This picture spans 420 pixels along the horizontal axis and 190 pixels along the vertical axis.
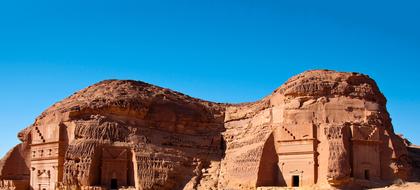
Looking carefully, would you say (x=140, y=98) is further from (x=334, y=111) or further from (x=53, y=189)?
(x=334, y=111)

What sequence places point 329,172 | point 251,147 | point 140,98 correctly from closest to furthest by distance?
point 329,172 → point 251,147 → point 140,98

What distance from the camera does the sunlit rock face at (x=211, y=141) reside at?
39.4 metres

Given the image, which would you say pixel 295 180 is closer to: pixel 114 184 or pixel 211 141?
pixel 211 141

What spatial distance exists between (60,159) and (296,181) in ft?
59.3

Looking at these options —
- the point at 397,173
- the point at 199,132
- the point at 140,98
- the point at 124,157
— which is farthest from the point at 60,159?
the point at 397,173

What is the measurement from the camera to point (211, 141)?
50.1 metres

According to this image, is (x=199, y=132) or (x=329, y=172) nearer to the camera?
(x=329, y=172)

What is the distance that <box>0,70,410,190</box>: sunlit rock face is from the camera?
39.4m

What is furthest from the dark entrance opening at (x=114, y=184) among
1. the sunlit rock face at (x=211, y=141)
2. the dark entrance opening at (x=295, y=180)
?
the dark entrance opening at (x=295, y=180)

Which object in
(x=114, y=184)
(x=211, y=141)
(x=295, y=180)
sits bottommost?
(x=114, y=184)

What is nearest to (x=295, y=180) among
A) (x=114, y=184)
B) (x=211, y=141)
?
(x=211, y=141)

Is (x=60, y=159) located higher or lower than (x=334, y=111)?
lower

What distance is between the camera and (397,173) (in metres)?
39.9

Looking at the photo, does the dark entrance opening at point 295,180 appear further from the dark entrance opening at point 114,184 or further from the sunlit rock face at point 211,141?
the dark entrance opening at point 114,184
